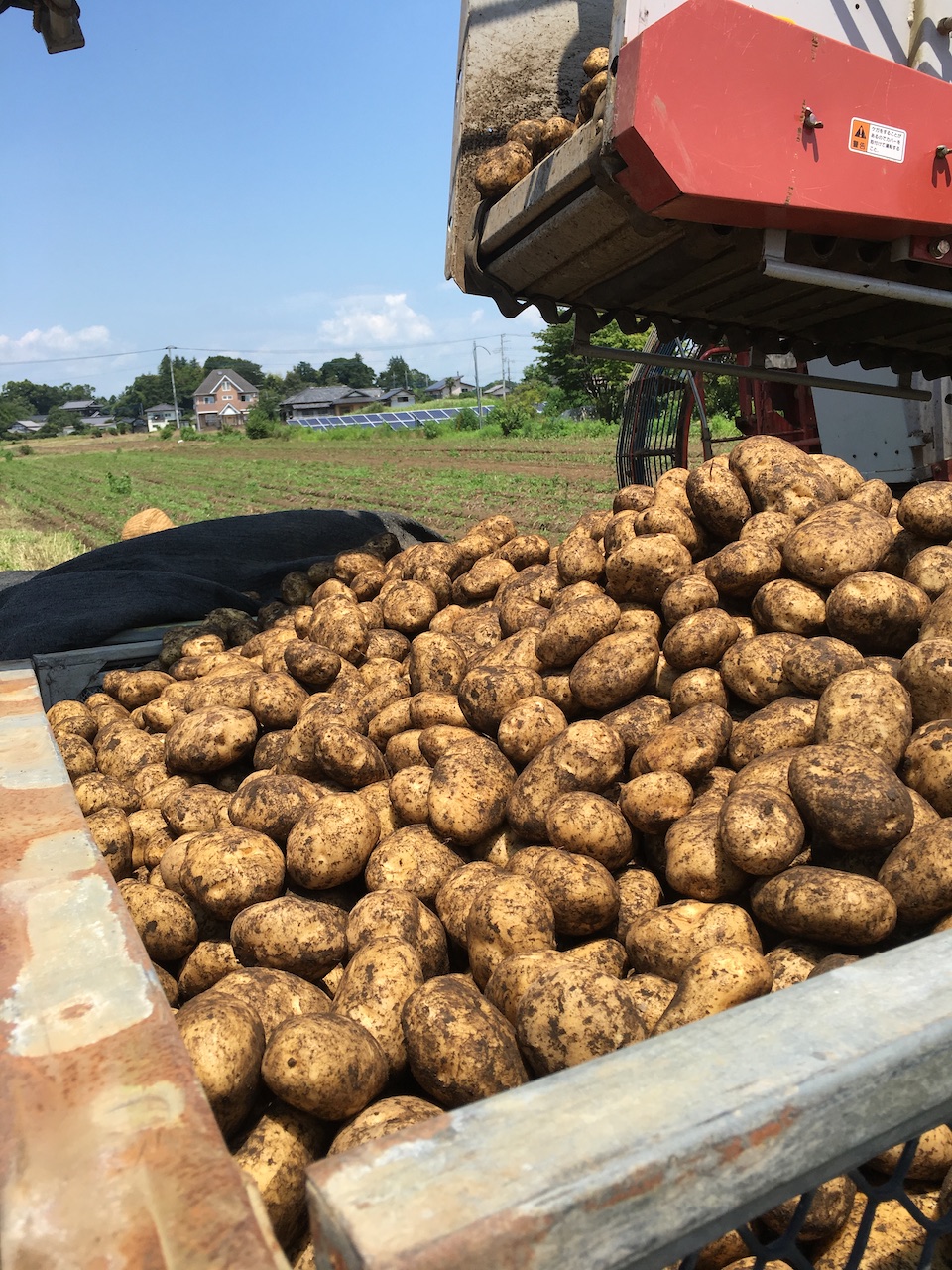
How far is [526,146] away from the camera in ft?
13.8

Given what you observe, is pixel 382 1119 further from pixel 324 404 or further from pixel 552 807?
pixel 324 404

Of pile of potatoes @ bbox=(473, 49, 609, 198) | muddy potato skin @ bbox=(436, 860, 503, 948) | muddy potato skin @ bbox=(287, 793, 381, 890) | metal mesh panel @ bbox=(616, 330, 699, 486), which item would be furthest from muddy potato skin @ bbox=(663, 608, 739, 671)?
metal mesh panel @ bbox=(616, 330, 699, 486)

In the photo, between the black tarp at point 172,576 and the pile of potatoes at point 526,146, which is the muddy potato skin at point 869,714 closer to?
the pile of potatoes at point 526,146

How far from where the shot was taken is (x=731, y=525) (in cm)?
339

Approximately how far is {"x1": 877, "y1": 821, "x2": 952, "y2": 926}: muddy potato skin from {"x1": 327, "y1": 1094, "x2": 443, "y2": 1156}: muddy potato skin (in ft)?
3.30

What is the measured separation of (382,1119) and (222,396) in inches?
4741

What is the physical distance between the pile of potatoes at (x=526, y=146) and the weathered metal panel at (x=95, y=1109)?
340 cm

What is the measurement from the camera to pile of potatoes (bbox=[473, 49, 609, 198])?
3992 mm

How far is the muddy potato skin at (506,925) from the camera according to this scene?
85.7 inches

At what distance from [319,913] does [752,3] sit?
10.9 ft

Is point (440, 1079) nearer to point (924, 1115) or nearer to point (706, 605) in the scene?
point (924, 1115)

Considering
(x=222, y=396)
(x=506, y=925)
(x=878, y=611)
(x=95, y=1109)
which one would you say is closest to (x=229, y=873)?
(x=506, y=925)

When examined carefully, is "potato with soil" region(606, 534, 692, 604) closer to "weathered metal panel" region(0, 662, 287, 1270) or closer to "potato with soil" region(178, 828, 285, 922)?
"potato with soil" region(178, 828, 285, 922)

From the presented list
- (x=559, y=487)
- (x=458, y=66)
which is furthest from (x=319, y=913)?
(x=559, y=487)
